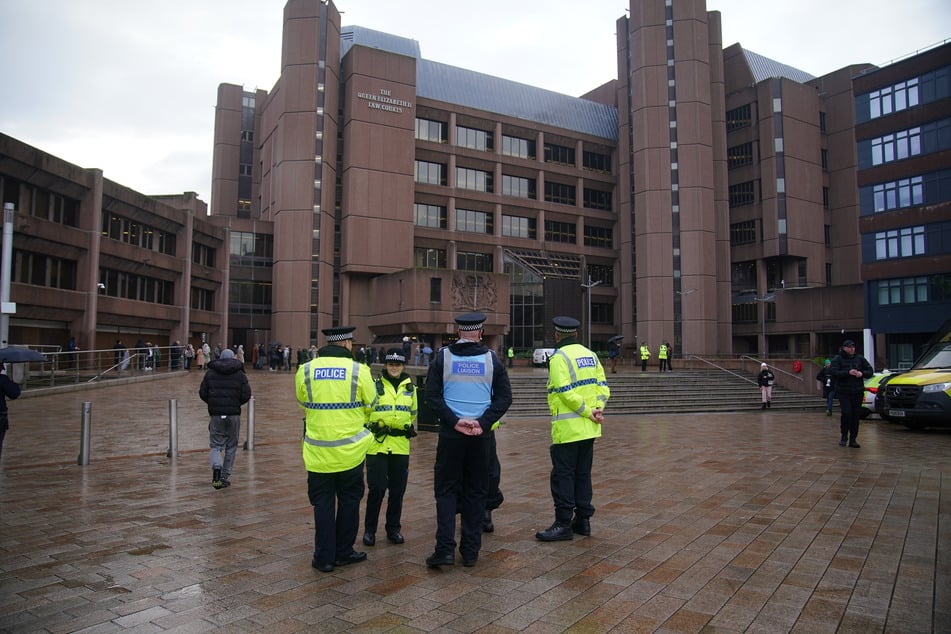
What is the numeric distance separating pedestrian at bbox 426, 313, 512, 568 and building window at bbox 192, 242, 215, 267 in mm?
46131

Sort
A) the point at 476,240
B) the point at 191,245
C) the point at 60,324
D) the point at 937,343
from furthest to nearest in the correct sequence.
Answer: the point at 476,240
the point at 191,245
the point at 60,324
the point at 937,343

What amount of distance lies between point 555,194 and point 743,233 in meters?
17.6

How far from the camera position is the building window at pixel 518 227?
Answer: 193 feet

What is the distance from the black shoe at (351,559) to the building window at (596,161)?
61.3 m

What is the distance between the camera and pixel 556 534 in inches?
219

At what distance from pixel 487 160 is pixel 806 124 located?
28727 mm

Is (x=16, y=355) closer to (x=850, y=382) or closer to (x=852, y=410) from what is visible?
(x=850, y=382)

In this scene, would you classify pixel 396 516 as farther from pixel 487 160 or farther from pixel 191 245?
pixel 487 160

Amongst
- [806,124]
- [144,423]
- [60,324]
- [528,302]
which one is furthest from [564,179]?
[144,423]

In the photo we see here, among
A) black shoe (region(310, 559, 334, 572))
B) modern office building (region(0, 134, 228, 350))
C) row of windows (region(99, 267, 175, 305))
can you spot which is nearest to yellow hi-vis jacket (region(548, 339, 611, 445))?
black shoe (region(310, 559, 334, 572))

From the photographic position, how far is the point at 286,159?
49031 millimetres

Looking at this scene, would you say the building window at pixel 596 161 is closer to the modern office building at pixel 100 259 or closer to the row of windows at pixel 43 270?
the modern office building at pixel 100 259

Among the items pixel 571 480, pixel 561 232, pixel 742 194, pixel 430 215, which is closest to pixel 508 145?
pixel 561 232

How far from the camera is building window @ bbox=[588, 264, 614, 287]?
62.6 meters
